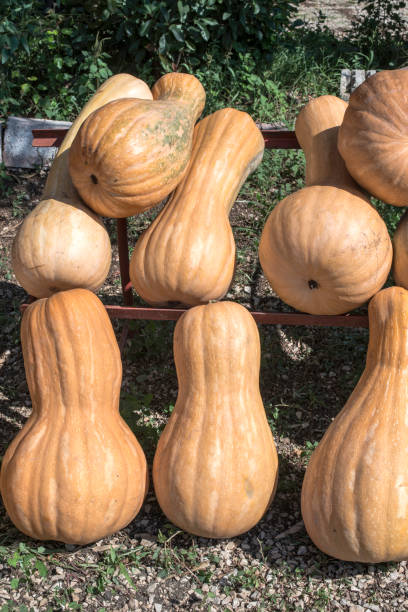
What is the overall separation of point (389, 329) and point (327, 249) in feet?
1.32

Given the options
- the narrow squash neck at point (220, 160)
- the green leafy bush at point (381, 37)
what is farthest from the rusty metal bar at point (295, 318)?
the green leafy bush at point (381, 37)

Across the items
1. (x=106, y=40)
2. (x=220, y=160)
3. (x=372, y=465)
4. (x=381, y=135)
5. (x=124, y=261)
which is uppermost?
(x=106, y=40)

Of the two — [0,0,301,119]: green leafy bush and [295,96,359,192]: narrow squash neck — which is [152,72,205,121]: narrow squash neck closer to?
[295,96,359,192]: narrow squash neck

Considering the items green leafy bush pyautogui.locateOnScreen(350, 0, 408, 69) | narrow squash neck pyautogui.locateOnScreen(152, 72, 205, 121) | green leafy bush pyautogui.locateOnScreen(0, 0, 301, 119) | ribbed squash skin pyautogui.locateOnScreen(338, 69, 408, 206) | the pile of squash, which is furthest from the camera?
green leafy bush pyautogui.locateOnScreen(350, 0, 408, 69)

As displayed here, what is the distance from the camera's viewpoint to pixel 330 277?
272 cm

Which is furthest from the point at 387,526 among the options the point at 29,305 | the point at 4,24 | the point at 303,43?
the point at 303,43

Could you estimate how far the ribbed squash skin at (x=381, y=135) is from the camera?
2746 millimetres

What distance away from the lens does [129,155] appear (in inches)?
111

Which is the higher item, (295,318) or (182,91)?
(182,91)

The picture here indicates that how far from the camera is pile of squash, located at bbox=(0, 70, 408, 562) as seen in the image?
2578mm

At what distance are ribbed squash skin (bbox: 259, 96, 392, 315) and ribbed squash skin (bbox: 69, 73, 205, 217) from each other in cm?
52

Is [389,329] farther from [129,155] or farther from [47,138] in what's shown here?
[47,138]

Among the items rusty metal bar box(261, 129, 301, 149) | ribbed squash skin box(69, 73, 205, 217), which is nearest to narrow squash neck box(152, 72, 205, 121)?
ribbed squash skin box(69, 73, 205, 217)

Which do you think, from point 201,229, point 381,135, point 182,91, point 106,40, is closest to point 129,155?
point 201,229
